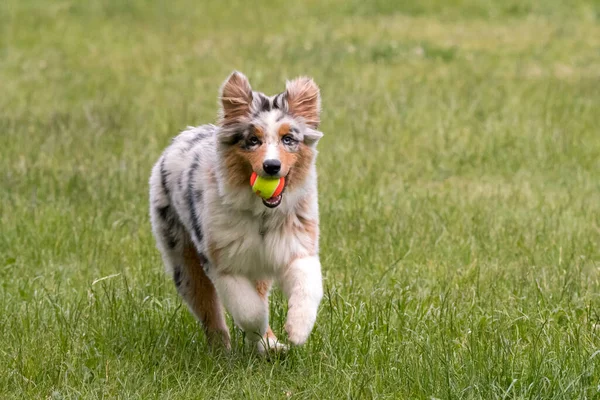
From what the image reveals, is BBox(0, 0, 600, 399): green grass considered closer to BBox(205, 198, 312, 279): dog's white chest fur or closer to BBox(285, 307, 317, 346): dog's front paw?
BBox(285, 307, 317, 346): dog's front paw

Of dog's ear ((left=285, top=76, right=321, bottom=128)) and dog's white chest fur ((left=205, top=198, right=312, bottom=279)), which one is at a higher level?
dog's ear ((left=285, top=76, right=321, bottom=128))

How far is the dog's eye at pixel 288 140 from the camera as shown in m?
4.95

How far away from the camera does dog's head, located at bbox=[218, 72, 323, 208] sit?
4.91 metres

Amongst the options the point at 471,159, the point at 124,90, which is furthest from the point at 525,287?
the point at 124,90

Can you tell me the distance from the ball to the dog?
0.15 ft

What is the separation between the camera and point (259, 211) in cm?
511

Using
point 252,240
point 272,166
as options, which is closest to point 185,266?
point 252,240

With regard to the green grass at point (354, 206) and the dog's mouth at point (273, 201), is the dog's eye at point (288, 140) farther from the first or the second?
the green grass at point (354, 206)

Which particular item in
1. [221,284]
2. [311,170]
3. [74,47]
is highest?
[311,170]

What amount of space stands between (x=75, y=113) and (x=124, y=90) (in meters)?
1.40

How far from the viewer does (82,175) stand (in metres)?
9.17

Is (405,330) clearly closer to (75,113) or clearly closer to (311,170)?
(311,170)

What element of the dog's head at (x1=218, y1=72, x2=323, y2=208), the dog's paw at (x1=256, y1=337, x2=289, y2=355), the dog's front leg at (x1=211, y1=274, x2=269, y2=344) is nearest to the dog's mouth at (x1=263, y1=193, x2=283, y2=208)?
the dog's head at (x1=218, y1=72, x2=323, y2=208)

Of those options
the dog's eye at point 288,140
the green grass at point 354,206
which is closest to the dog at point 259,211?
the dog's eye at point 288,140
